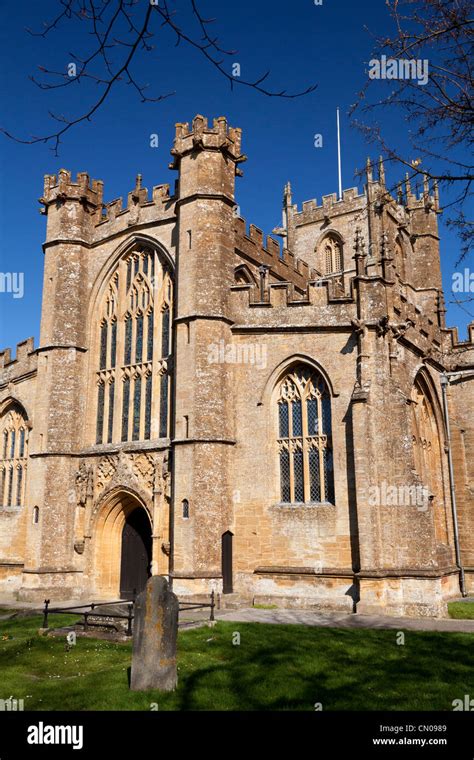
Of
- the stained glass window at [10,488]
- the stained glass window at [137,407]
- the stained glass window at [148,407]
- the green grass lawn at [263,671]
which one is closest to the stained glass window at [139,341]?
the stained glass window at [137,407]

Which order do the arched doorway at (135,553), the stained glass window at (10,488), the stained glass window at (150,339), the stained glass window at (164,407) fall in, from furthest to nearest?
the stained glass window at (10,488) < the stained glass window at (150,339) < the arched doorway at (135,553) < the stained glass window at (164,407)

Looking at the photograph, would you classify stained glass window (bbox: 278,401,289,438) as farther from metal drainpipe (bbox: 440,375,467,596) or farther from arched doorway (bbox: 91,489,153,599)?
metal drainpipe (bbox: 440,375,467,596)

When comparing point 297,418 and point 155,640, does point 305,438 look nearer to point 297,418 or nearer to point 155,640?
point 297,418

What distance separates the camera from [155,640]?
29.7 feet

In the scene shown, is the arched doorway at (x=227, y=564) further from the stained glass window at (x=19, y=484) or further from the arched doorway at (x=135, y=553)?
the stained glass window at (x=19, y=484)

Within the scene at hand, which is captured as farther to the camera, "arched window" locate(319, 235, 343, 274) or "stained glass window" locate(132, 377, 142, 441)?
"arched window" locate(319, 235, 343, 274)

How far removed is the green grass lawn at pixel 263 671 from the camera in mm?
8344

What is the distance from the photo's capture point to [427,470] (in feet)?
69.1

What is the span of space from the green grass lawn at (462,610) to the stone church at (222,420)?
0.42 m

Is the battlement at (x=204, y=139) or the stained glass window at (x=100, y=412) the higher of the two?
the battlement at (x=204, y=139)

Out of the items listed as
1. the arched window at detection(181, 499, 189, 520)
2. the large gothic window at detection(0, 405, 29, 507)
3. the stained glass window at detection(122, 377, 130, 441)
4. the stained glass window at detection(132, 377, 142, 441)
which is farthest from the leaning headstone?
the large gothic window at detection(0, 405, 29, 507)

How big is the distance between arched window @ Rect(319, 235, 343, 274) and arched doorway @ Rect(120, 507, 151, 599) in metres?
20.4

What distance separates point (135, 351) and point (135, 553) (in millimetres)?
6463

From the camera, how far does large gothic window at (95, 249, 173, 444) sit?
20.6 metres
